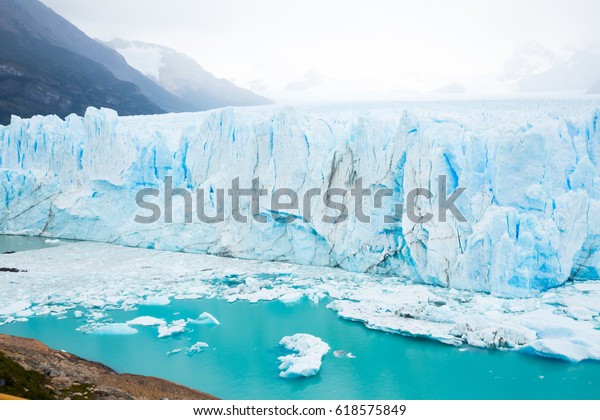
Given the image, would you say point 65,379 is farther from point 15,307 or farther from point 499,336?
point 499,336

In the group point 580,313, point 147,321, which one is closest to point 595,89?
point 580,313

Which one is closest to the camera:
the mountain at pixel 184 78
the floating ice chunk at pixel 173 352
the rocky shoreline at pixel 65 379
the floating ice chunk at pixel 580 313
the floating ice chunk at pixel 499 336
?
the rocky shoreline at pixel 65 379

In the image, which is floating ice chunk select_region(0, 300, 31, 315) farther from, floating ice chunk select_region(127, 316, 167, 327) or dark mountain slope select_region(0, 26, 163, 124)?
dark mountain slope select_region(0, 26, 163, 124)

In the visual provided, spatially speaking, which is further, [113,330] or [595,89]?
[595,89]

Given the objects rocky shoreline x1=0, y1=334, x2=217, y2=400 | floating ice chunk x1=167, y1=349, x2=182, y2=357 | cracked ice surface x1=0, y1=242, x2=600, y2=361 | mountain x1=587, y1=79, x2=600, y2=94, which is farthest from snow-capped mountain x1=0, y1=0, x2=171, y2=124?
mountain x1=587, y1=79, x2=600, y2=94

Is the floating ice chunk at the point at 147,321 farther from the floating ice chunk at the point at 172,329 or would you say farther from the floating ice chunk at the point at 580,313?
the floating ice chunk at the point at 580,313

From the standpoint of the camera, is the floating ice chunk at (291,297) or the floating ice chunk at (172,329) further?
the floating ice chunk at (291,297)

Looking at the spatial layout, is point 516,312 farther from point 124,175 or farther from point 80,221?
point 80,221

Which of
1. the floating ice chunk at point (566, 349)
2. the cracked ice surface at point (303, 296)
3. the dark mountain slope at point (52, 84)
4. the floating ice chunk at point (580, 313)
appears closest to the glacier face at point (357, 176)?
the cracked ice surface at point (303, 296)
